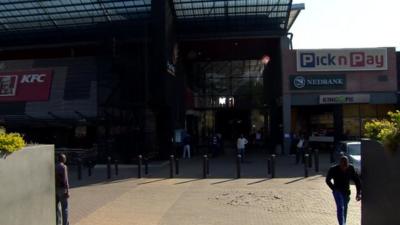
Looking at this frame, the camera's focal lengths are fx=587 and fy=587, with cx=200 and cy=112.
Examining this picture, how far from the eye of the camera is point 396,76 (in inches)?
1599

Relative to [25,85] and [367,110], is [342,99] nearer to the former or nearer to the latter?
[367,110]

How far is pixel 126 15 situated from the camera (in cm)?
4022

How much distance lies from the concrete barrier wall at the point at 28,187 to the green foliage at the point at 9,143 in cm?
11

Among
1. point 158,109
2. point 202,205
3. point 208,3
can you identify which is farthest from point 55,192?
point 208,3

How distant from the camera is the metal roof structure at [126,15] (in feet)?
129

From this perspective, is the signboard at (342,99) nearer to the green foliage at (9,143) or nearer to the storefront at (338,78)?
the storefront at (338,78)

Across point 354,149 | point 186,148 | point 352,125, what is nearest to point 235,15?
point 186,148

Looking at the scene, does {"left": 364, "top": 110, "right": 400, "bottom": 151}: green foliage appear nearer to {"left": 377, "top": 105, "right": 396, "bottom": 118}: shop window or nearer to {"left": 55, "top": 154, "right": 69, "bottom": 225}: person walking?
{"left": 55, "top": 154, "right": 69, "bottom": 225}: person walking

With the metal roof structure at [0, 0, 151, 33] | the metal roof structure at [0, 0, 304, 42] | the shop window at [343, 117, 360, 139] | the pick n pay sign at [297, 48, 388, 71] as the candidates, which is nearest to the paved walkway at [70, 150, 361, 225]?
the pick n pay sign at [297, 48, 388, 71]

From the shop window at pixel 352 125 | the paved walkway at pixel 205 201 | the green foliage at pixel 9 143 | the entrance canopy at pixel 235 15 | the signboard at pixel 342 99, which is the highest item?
the entrance canopy at pixel 235 15

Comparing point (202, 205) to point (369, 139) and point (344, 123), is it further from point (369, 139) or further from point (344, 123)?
point (344, 123)

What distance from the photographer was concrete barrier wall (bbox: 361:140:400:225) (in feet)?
31.1

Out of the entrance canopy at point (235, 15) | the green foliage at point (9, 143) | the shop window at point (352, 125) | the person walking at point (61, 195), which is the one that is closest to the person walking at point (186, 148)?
the entrance canopy at point (235, 15)

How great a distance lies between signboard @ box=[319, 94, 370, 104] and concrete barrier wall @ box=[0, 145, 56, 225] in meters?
31.6
